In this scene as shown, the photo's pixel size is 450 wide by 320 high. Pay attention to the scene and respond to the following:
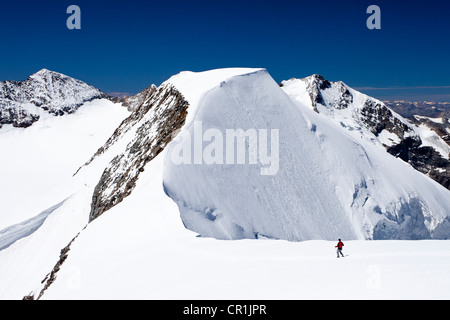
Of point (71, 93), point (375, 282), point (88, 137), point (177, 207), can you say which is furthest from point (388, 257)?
point (71, 93)

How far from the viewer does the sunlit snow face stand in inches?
778

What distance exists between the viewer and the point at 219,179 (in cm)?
1914

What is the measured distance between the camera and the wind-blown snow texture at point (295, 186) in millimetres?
17250

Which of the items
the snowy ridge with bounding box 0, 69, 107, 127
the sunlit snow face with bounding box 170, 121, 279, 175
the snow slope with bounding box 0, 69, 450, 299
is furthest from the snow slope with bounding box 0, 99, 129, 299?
the sunlit snow face with bounding box 170, 121, 279, 175

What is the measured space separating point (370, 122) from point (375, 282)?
118 metres

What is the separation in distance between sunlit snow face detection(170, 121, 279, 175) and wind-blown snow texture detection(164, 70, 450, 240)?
379 mm

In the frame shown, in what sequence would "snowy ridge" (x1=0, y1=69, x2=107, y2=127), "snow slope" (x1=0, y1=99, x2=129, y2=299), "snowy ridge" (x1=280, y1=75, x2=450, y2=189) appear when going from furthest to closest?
"snowy ridge" (x1=280, y1=75, x2=450, y2=189) < "snowy ridge" (x1=0, y1=69, x2=107, y2=127) < "snow slope" (x1=0, y1=99, x2=129, y2=299)

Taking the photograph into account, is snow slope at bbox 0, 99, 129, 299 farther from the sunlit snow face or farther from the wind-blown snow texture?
the wind-blown snow texture

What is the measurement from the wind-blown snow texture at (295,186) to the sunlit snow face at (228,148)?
379 mm

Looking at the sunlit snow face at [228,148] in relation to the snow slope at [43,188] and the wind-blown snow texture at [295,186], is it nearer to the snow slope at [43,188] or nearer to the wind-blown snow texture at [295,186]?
the wind-blown snow texture at [295,186]

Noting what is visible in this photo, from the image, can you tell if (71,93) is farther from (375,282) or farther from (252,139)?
(375,282)

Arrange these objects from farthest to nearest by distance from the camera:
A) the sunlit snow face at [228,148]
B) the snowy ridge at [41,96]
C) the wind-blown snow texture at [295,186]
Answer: the snowy ridge at [41,96]
the sunlit snow face at [228,148]
the wind-blown snow texture at [295,186]

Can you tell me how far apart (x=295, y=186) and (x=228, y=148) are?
5.29 m

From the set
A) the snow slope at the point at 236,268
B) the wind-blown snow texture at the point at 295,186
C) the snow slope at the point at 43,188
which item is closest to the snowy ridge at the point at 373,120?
the snow slope at the point at 43,188
